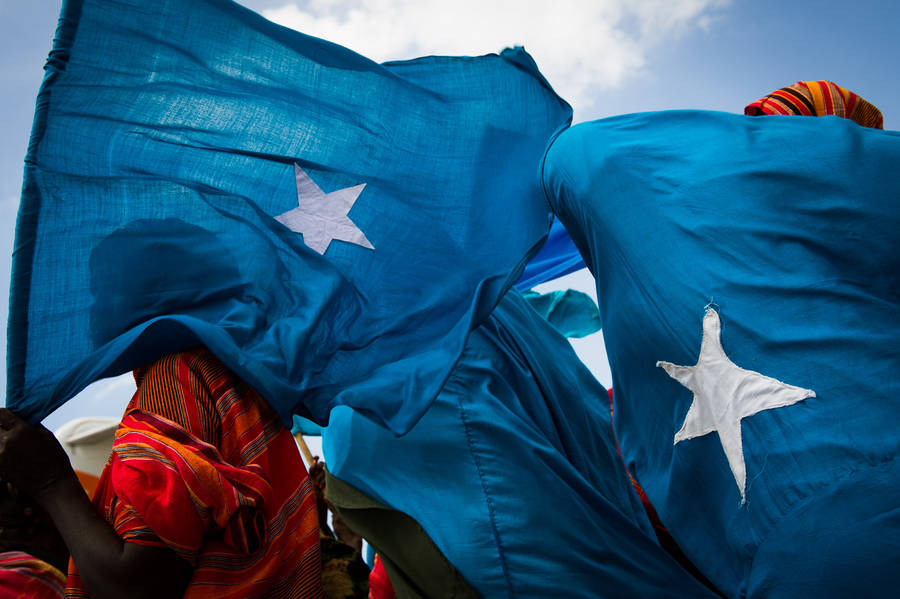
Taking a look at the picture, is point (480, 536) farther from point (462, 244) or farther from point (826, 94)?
point (826, 94)

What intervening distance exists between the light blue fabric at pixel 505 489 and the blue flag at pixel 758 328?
6.4 inches

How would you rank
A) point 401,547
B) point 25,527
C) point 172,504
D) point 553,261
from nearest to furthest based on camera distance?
point 172,504
point 25,527
point 401,547
point 553,261

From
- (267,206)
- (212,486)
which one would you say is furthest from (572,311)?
(212,486)

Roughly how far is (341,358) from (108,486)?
1.38 ft

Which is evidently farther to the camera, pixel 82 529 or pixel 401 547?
pixel 401 547

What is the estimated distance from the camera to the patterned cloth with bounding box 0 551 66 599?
100 cm

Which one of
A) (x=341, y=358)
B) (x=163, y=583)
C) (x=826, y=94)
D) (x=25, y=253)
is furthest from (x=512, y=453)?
(x=826, y=94)

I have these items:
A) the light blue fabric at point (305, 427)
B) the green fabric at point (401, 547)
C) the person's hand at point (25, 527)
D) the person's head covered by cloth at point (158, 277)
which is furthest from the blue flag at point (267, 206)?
the light blue fabric at point (305, 427)

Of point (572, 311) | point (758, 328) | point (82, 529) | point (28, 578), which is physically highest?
point (758, 328)

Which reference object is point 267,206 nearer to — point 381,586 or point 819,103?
point 381,586

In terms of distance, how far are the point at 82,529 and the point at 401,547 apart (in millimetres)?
580

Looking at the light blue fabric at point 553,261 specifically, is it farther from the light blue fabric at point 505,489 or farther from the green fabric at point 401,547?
the green fabric at point 401,547

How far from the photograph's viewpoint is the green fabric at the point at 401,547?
50.6 inches

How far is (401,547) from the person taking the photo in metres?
1.33
